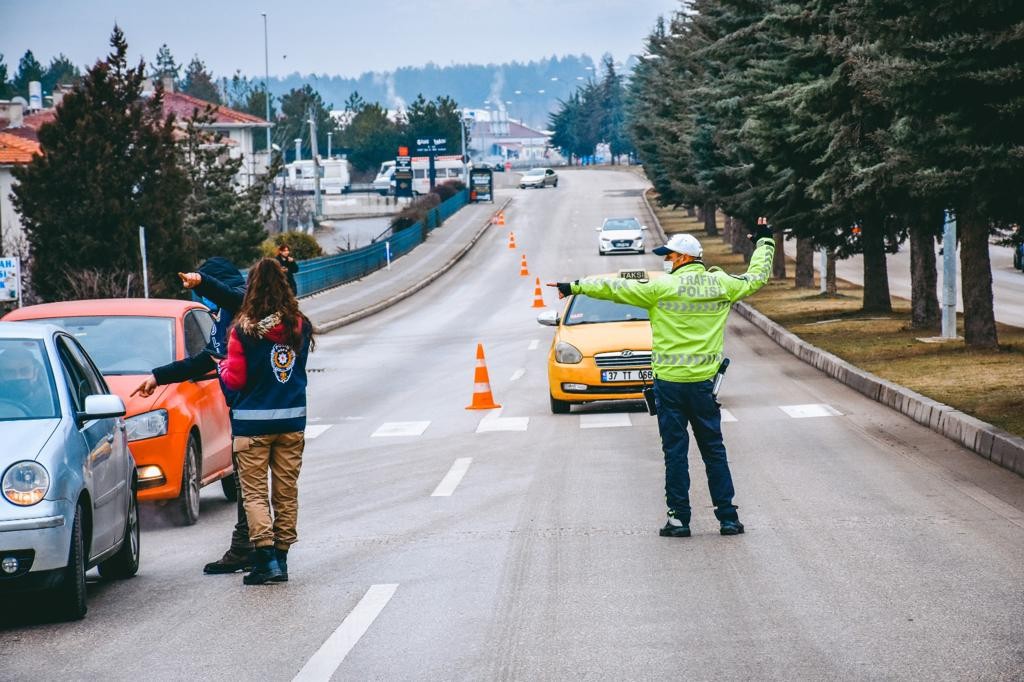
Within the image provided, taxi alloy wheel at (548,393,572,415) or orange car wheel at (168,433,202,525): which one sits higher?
orange car wheel at (168,433,202,525)

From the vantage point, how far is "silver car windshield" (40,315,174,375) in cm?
1230

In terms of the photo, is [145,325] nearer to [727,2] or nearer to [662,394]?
[662,394]

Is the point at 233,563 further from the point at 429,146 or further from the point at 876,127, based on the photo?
the point at 429,146

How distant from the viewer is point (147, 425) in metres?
11.5

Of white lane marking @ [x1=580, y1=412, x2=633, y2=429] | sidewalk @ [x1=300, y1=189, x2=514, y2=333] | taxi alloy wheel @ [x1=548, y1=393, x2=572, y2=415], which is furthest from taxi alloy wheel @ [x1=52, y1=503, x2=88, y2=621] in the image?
sidewalk @ [x1=300, y1=189, x2=514, y2=333]

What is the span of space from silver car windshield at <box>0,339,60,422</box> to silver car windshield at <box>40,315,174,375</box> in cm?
329

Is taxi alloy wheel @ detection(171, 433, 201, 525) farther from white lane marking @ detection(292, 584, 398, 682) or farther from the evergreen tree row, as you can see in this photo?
the evergreen tree row

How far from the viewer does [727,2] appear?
36.8 metres

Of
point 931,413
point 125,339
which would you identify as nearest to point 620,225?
point 931,413

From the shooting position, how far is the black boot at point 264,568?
352 inches

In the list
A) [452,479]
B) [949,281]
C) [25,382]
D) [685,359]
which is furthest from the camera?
[949,281]

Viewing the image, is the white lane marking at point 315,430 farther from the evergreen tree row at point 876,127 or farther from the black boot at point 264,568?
the black boot at point 264,568

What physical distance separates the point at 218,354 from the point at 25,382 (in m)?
1.12

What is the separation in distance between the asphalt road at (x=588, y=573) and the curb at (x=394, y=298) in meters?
13.5
